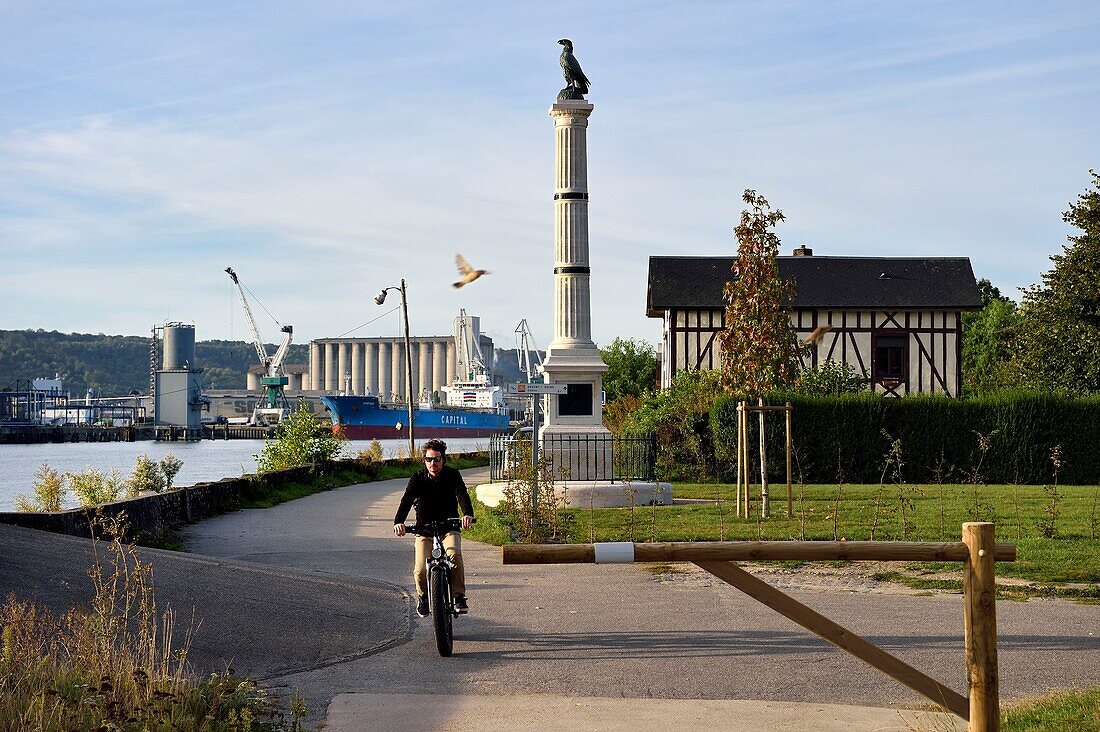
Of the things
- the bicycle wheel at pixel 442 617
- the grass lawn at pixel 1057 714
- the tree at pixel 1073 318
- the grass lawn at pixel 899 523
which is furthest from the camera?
the tree at pixel 1073 318

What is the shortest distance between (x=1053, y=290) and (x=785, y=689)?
37284mm

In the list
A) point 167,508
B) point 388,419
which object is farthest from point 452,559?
point 388,419

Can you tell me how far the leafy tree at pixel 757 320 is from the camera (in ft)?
62.5

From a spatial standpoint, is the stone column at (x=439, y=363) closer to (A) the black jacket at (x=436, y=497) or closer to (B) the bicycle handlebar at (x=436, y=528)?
(A) the black jacket at (x=436, y=497)

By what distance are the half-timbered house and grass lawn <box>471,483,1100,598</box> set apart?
1563cm

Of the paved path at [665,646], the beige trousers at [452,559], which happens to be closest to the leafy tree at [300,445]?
the paved path at [665,646]

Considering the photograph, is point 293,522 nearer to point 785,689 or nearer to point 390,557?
point 390,557

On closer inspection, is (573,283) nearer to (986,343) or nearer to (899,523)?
(899,523)

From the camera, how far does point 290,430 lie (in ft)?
109

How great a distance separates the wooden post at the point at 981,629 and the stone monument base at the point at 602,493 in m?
15.1

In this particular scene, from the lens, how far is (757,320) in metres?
19.1

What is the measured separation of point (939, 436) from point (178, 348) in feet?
449

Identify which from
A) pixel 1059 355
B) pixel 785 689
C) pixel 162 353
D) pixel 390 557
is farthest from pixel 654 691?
pixel 162 353

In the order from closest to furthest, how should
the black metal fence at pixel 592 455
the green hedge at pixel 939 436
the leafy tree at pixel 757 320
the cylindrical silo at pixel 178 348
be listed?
the leafy tree at pixel 757 320, the black metal fence at pixel 592 455, the green hedge at pixel 939 436, the cylindrical silo at pixel 178 348
